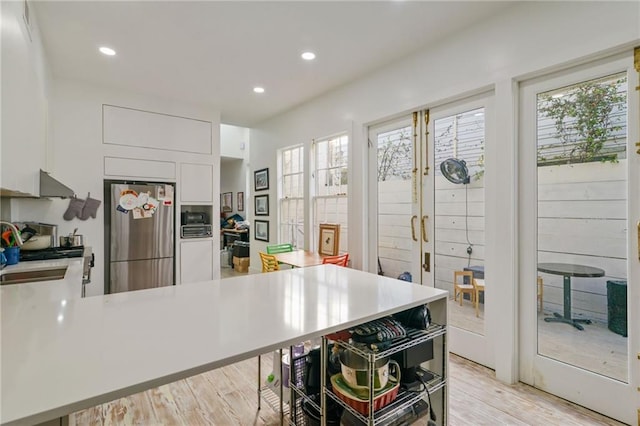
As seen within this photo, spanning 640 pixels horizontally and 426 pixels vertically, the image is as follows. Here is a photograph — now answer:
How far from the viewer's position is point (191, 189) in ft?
14.8

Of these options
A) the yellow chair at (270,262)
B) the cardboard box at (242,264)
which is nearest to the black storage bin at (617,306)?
the yellow chair at (270,262)

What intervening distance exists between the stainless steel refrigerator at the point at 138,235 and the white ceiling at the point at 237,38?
4.34 feet

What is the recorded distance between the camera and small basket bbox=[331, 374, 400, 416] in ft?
4.24

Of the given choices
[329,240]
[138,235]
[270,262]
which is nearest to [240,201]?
[138,235]

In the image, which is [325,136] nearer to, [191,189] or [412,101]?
[412,101]

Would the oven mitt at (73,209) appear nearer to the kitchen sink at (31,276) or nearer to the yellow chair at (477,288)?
the kitchen sink at (31,276)

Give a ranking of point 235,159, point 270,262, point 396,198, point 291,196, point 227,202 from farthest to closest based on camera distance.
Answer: point 227,202 → point 235,159 → point 291,196 → point 270,262 → point 396,198

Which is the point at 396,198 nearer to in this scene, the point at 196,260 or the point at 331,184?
the point at 331,184

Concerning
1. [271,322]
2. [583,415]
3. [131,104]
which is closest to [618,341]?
[583,415]

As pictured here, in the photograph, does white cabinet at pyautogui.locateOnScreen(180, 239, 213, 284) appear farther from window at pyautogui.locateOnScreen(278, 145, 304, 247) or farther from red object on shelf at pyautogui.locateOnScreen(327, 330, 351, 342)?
red object on shelf at pyautogui.locateOnScreen(327, 330, 351, 342)

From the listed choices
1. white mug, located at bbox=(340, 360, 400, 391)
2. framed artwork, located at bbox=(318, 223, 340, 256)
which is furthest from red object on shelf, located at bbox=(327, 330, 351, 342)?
framed artwork, located at bbox=(318, 223, 340, 256)

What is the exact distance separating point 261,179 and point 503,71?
13.0 ft

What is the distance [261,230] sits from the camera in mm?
5480

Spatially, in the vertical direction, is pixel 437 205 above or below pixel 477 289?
above
